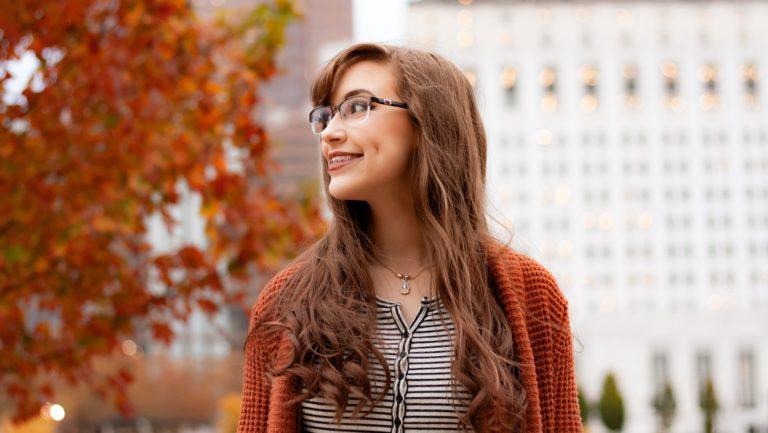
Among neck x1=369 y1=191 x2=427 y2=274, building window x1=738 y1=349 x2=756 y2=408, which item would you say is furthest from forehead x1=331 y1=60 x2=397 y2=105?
building window x1=738 y1=349 x2=756 y2=408

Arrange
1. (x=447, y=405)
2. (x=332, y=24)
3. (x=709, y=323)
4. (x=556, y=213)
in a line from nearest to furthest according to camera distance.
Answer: (x=447, y=405)
(x=709, y=323)
(x=556, y=213)
(x=332, y=24)

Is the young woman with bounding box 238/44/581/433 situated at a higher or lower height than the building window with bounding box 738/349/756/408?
higher

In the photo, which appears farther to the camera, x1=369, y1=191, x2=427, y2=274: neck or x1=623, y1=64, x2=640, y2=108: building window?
x1=623, y1=64, x2=640, y2=108: building window

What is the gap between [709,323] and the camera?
66250mm

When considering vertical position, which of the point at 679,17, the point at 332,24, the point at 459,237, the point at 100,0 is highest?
the point at 332,24

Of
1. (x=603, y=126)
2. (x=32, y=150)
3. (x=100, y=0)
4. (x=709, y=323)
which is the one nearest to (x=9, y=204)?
(x=32, y=150)

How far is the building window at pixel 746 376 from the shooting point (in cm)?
6654

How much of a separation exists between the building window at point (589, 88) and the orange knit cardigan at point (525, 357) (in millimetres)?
74553

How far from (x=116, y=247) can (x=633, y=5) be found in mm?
73974

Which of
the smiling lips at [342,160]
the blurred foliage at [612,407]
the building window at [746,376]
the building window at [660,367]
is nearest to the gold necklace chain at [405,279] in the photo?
the smiling lips at [342,160]

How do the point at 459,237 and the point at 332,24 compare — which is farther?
the point at 332,24

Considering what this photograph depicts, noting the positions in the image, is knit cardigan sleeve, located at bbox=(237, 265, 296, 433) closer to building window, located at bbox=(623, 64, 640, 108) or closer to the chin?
the chin

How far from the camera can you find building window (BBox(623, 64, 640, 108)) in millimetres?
75375

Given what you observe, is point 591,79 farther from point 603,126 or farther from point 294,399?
point 294,399
